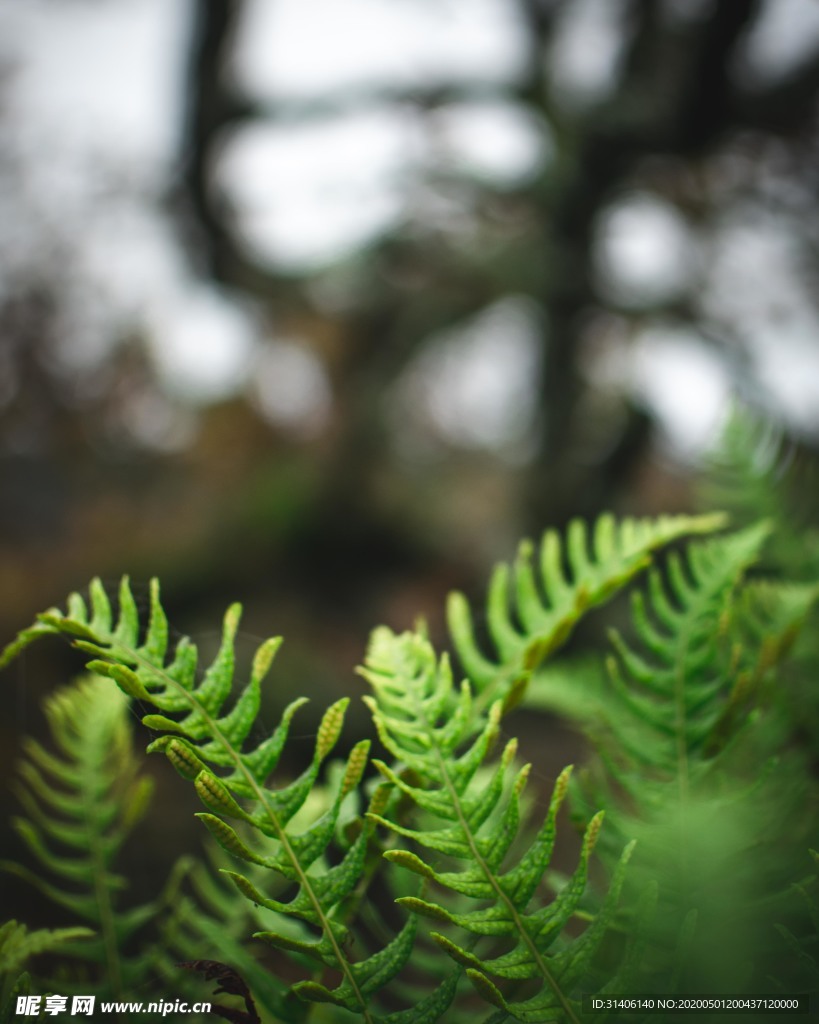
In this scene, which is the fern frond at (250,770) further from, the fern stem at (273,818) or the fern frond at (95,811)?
the fern frond at (95,811)

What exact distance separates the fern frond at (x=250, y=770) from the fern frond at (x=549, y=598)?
0.37ft

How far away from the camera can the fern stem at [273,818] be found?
0.29m

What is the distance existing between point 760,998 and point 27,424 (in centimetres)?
608

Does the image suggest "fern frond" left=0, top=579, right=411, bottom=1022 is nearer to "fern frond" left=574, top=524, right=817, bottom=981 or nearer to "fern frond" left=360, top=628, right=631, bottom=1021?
"fern frond" left=360, top=628, right=631, bottom=1021

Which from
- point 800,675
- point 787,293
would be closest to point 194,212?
point 787,293

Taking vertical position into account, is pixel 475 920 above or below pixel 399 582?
below

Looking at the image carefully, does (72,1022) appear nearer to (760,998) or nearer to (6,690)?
(760,998)

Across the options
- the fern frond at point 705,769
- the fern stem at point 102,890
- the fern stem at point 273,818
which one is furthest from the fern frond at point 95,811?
the fern frond at point 705,769

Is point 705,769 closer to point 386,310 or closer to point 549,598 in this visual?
point 549,598

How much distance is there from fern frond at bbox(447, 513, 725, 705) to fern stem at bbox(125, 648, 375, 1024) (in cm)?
13

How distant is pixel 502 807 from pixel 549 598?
0.44 ft

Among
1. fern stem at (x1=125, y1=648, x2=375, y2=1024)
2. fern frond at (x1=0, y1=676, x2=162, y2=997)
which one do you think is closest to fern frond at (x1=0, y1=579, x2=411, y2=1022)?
fern stem at (x1=125, y1=648, x2=375, y2=1024)

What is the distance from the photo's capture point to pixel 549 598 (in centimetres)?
44

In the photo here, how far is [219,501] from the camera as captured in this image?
5.20m
